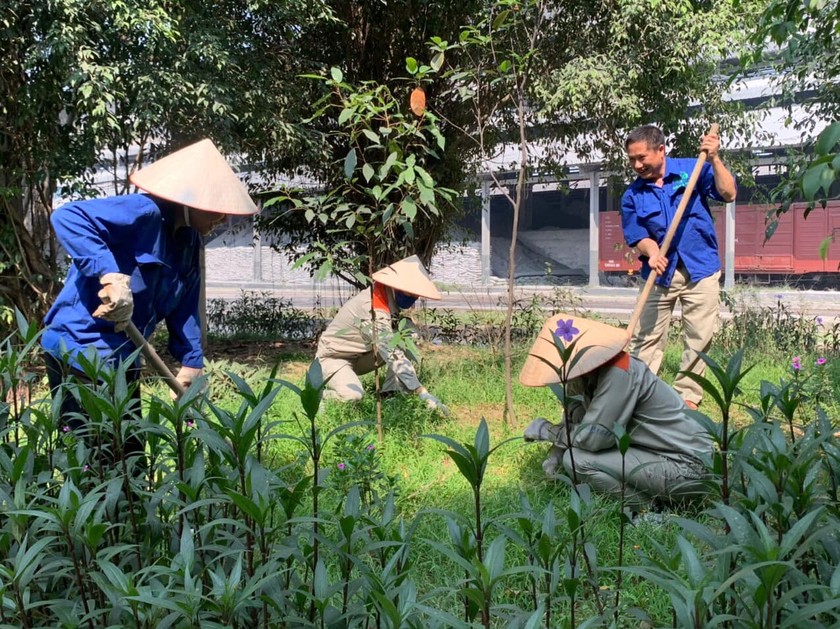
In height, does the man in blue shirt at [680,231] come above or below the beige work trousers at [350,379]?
above

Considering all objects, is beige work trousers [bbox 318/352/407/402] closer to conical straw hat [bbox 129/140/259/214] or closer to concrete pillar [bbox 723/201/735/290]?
conical straw hat [bbox 129/140/259/214]

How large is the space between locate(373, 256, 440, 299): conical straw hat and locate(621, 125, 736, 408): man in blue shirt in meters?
1.29

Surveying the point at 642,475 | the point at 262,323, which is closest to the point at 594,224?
the point at 262,323

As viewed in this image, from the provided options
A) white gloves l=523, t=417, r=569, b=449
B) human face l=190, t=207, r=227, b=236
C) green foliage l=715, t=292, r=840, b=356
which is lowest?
white gloves l=523, t=417, r=569, b=449

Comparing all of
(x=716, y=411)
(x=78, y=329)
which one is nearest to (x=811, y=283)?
(x=716, y=411)

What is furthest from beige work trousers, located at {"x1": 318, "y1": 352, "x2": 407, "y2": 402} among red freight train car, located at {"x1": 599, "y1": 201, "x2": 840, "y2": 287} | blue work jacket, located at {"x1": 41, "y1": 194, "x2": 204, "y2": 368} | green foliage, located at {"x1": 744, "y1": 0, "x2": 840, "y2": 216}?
red freight train car, located at {"x1": 599, "y1": 201, "x2": 840, "y2": 287}

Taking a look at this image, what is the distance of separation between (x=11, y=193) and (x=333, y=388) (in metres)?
3.50

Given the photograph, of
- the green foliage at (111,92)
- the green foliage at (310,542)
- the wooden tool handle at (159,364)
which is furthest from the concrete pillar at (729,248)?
the wooden tool handle at (159,364)

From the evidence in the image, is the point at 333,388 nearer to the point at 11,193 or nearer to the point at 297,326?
the point at 11,193

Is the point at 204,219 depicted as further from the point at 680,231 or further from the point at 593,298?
the point at 593,298

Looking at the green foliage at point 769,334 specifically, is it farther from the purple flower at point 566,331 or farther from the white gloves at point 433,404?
the purple flower at point 566,331

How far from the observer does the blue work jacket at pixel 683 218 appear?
4.35 m

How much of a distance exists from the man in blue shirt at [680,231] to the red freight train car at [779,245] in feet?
48.3

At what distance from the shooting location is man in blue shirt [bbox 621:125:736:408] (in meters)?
4.30
